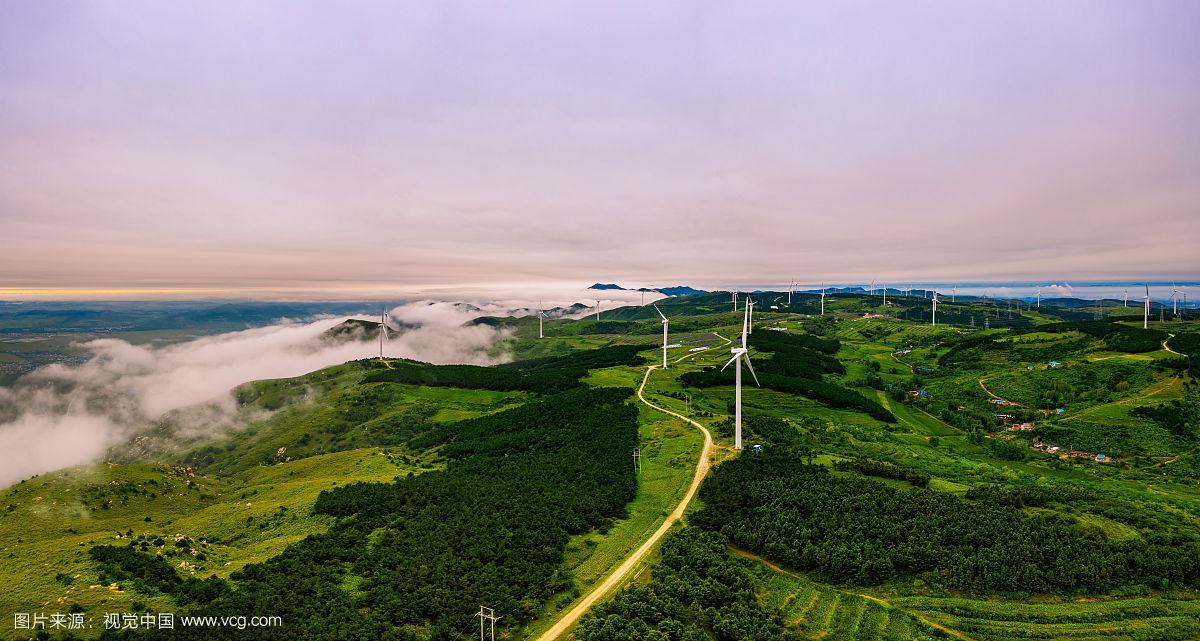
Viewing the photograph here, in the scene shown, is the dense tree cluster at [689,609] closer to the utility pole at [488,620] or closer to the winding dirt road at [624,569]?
the winding dirt road at [624,569]

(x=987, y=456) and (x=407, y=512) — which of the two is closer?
(x=407, y=512)

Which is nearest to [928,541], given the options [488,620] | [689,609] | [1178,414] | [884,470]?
[884,470]

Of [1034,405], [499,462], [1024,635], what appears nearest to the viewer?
[1024,635]

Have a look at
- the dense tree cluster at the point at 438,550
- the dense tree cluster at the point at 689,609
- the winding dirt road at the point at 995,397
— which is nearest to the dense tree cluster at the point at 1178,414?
the winding dirt road at the point at 995,397

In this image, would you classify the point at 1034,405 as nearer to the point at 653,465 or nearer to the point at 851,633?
the point at 653,465

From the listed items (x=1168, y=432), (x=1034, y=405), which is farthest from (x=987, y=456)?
(x=1034, y=405)

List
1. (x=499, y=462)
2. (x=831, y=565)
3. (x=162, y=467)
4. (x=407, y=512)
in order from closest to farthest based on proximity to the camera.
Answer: (x=831, y=565) → (x=407, y=512) → (x=499, y=462) → (x=162, y=467)
